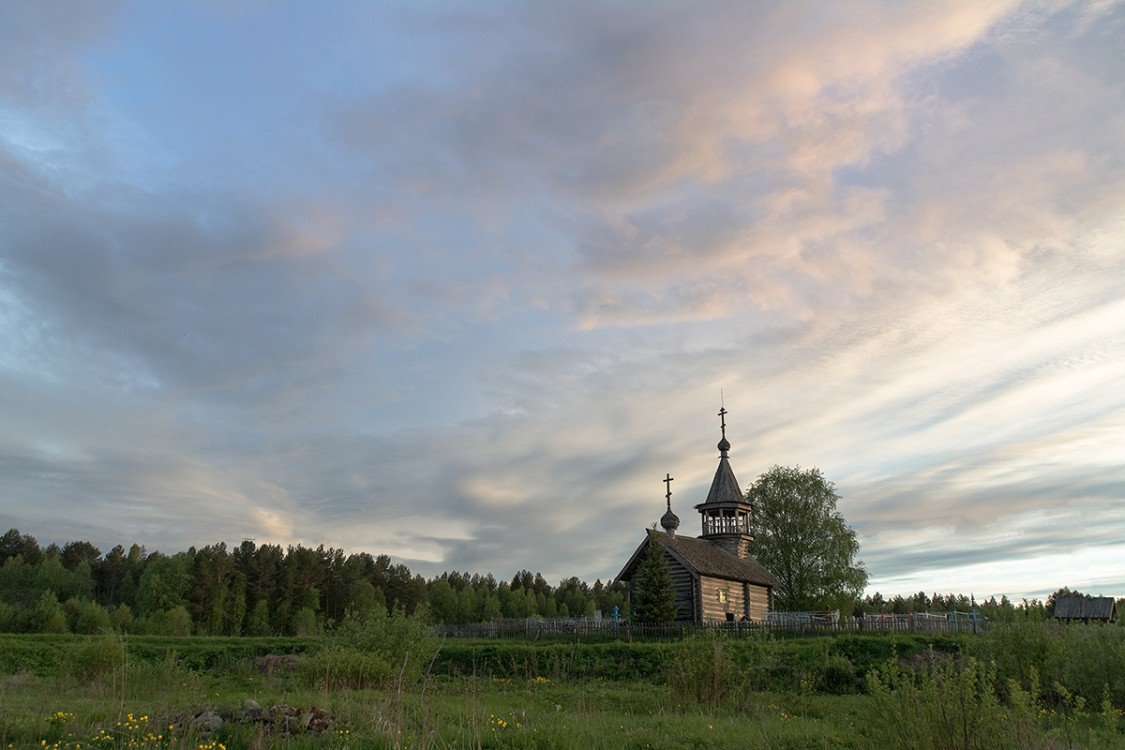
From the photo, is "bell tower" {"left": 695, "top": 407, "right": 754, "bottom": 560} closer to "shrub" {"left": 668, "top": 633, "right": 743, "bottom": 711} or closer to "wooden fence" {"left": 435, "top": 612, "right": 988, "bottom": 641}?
"wooden fence" {"left": 435, "top": 612, "right": 988, "bottom": 641}

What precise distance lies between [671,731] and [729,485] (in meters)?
45.2

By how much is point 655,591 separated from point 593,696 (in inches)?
814

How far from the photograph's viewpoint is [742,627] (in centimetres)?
3347

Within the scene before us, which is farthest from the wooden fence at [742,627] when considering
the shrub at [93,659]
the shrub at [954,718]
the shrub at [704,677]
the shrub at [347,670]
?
the shrub at [954,718]

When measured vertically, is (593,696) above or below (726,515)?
below

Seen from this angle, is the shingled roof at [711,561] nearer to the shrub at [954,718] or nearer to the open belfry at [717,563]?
the open belfry at [717,563]

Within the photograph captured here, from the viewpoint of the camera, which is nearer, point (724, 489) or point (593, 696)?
point (593, 696)

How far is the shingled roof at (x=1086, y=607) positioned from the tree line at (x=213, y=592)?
124 feet

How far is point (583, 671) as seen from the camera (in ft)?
88.9

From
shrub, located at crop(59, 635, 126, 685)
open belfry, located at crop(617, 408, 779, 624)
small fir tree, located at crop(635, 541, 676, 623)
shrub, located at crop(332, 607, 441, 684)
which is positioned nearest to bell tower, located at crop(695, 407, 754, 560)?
open belfry, located at crop(617, 408, 779, 624)

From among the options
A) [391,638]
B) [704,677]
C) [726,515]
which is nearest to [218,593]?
[726,515]

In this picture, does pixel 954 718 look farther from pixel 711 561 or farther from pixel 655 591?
pixel 711 561

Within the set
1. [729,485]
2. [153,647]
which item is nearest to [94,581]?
[153,647]

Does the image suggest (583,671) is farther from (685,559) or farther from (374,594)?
(374,594)
